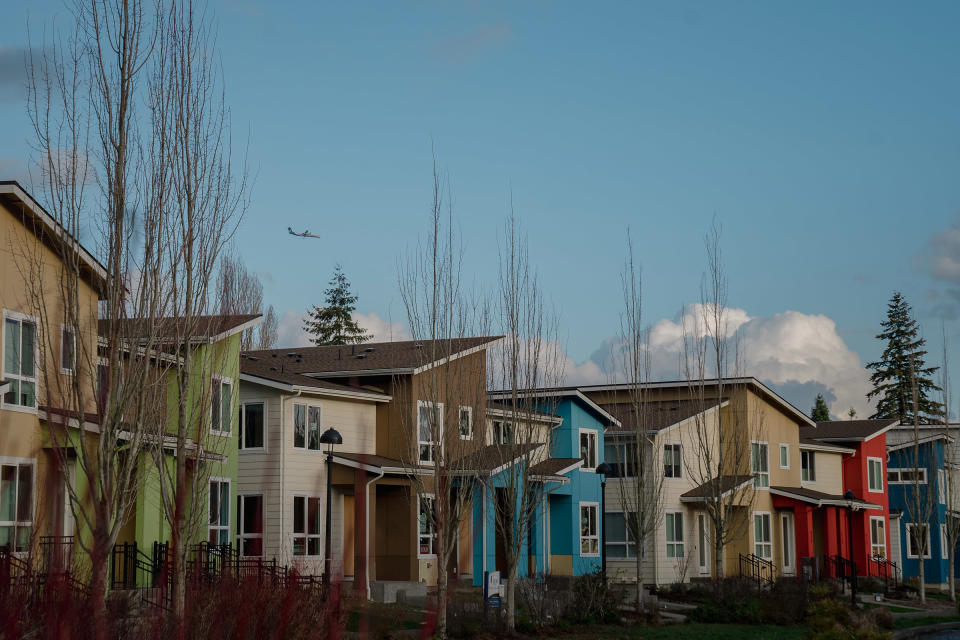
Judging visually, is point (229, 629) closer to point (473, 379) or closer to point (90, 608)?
point (90, 608)

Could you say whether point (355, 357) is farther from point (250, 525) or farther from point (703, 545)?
point (703, 545)

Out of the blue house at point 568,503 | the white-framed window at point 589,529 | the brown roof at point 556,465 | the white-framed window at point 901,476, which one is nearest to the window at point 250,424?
the blue house at point 568,503

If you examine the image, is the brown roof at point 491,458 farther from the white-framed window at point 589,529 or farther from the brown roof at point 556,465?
the white-framed window at point 589,529

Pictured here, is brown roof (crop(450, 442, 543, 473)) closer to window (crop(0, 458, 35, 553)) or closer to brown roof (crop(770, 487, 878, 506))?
window (crop(0, 458, 35, 553))

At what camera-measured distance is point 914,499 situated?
48.3m

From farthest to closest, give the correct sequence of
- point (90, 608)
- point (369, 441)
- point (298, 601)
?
point (369, 441)
point (298, 601)
point (90, 608)

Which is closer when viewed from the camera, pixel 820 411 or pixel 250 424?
pixel 250 424

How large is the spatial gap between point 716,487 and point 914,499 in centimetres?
1830

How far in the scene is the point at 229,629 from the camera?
11266 mm

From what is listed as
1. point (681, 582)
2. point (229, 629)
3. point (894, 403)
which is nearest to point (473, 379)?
point (681, 582)

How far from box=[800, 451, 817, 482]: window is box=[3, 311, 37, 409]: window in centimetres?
3720

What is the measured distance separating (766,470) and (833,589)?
9.49m

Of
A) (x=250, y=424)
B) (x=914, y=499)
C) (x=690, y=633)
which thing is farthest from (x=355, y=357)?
(x=914, y=499)

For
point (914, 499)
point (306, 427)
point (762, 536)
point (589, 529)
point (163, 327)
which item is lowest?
point (762, 536)
